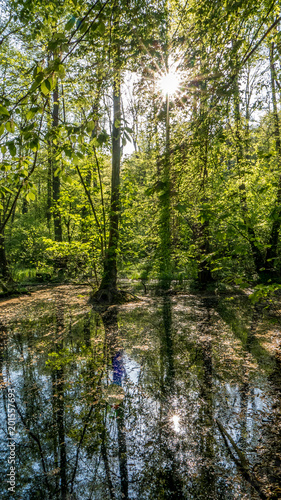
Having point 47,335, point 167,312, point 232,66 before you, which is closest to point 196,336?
point 167,312

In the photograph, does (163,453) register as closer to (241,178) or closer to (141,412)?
(141,412)

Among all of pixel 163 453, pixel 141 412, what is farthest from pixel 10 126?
pixel 141 412

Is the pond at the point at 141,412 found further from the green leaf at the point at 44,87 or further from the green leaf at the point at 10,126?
the green leaf at the point at 44,87

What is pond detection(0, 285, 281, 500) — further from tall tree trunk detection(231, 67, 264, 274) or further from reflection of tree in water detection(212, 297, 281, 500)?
tall tree trunk detection(231, 67, 264, 274)

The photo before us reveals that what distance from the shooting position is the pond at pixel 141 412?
2023 mm

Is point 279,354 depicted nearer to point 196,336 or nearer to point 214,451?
point 196,336

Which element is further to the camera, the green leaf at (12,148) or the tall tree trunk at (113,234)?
the tall tree trunk at (113,234)

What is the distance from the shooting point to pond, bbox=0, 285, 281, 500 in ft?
6.64

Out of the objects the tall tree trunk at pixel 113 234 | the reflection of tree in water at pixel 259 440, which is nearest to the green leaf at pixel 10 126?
the reflection of tree in water at pixel 259 440

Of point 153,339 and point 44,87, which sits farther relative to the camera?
point 153,339

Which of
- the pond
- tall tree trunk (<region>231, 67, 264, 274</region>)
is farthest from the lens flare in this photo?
the pond

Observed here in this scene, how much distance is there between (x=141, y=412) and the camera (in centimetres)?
290

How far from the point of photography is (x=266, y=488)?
1.94 meters

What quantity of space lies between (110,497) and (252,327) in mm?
4689
